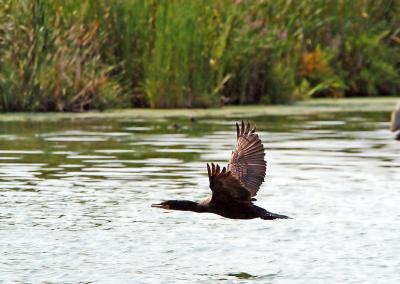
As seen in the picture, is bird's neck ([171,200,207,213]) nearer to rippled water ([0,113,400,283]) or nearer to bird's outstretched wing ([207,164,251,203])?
bird's outstretched wing ([207,164,251,203])

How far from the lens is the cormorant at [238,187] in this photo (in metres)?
8.08

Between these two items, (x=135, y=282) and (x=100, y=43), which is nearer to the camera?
(x=135, y=282)

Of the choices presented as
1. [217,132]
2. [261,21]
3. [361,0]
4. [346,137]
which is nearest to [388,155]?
[346,137]

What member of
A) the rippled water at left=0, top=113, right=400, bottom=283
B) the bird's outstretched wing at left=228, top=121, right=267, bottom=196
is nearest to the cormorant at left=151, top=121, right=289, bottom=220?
the bird's outstretched wing at left=228, top=121, right=267, bottom=196

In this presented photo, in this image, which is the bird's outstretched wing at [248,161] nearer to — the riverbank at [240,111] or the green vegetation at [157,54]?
the riverbank at [240,111]

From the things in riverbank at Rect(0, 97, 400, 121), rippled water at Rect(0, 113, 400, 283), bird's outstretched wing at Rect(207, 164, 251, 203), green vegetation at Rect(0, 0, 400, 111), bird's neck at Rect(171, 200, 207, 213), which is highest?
green vegetation at Rect(0, 0, 400, 111)

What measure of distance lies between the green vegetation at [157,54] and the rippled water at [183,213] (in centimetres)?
286

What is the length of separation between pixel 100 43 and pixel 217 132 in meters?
4.18

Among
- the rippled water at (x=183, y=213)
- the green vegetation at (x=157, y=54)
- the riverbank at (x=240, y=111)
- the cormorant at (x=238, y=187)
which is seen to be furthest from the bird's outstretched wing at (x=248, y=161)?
the green vegetation at (x=157, y=54)

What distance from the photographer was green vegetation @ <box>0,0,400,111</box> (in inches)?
784

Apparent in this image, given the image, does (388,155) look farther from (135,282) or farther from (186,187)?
(135,282)

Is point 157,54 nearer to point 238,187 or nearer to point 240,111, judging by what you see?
point 240,111

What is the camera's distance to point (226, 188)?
8.12 m

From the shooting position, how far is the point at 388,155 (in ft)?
47.7
